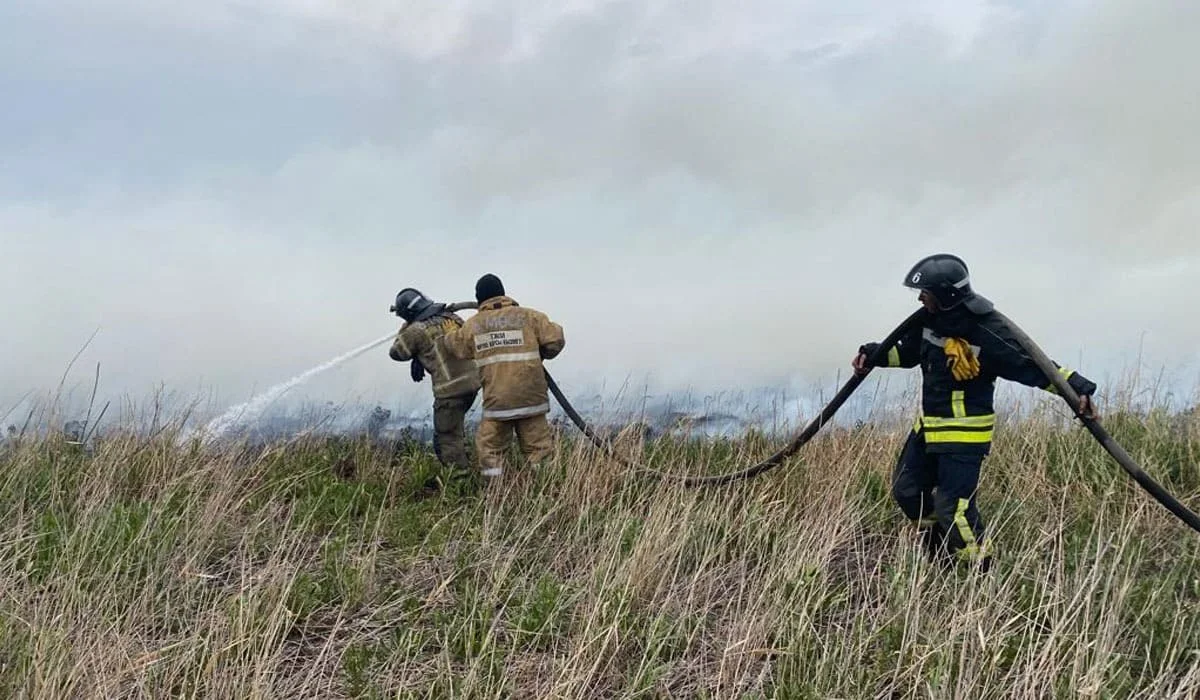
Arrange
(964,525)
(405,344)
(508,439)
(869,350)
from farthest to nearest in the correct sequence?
1. (405,344)
2. (508,439)
3. (869,350)
4. (964,525)

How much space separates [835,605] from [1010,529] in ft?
5.80

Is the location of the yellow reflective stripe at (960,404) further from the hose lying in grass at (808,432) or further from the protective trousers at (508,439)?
the protective trousers at (508,439)

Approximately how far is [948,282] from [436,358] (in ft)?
16.3

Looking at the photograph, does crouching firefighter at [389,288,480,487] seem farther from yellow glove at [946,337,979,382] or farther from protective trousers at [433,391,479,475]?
yellow glove at [946,337,979,382]

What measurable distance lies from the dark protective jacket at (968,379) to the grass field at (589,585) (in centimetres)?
63

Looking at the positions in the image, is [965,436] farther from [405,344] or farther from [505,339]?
[405,344]

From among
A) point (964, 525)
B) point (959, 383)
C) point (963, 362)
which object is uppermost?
point (963, 362)

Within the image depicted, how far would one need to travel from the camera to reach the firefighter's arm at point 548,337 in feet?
23.9

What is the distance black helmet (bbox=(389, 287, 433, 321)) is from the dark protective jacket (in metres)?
5.00

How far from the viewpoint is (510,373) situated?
712cm

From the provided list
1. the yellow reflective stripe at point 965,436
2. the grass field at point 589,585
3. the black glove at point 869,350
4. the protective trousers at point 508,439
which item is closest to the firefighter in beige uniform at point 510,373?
the protective trousers at point 508,439

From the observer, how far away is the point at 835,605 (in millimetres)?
4355

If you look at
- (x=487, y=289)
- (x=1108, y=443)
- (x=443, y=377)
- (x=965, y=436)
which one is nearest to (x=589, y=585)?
(x=965, y=436)

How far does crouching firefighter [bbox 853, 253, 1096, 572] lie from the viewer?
14.8ft
